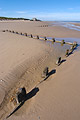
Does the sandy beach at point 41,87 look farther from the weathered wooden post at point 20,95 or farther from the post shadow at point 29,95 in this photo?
the weathered wooden post at point 20,95

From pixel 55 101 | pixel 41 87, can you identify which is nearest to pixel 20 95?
pixel 41 87

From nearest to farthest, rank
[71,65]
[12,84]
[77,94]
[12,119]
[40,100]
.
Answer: [12,119] < [40,100] < [77,94] < [12,84] < [71,65]

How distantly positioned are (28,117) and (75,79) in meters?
3.28

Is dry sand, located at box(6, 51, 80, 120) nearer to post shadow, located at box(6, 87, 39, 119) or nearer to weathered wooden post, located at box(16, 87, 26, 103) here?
post shadow, located at box(6, 87, 39, 119)

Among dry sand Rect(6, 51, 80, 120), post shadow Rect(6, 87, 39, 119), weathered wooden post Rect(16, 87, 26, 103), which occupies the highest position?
weathered wooden post Rect(16, 87, 26, 103)

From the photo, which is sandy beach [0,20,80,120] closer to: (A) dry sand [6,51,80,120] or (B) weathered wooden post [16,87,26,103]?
(A) dry sand [6,51,80,120]

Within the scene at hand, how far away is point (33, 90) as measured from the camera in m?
4.28

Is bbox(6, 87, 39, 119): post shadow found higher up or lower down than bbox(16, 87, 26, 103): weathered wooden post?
lower down

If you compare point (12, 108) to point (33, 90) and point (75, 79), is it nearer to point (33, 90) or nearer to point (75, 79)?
point (33, 90)

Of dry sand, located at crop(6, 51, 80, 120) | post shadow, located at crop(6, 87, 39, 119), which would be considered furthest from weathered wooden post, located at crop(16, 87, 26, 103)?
dry sand, located at crop(6, 51, 80, 120)

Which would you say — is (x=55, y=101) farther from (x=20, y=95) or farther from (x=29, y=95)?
(x=20, y=95)

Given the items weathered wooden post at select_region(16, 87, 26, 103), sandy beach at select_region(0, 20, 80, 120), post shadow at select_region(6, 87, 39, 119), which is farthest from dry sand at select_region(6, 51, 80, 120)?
weathered wooden post at select_region(16, 87, 26, 103)

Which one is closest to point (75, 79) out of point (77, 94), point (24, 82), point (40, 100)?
point (77, 94)

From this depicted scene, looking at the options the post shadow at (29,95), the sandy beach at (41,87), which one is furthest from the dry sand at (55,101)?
the post shadow at (29,95)
